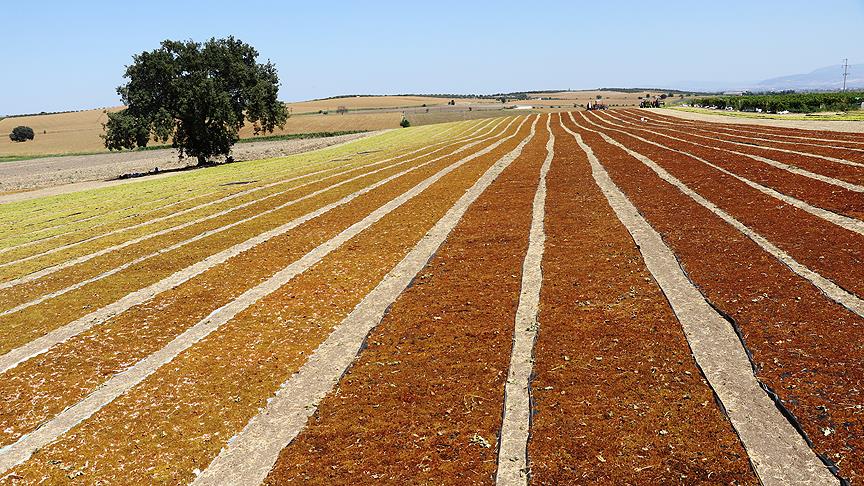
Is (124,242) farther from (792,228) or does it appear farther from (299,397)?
(792,228)

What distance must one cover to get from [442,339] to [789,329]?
5.03m

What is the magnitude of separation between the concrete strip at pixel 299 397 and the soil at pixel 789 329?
18.3 ft

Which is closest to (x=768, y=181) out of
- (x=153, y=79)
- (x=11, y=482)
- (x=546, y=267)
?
(x=546, y=267)

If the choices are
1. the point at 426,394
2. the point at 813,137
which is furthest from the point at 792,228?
the point at 813,137

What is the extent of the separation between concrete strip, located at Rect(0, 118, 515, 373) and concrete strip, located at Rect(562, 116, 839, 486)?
1031 cm

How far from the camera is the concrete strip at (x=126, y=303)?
9961 mm

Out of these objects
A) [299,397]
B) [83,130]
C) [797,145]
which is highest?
[83,130]

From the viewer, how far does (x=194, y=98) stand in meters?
47.2

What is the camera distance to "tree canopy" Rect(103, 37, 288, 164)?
46.6m

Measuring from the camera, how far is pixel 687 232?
13953 millimetres

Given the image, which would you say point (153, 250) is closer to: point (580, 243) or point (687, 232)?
point (580, 243)

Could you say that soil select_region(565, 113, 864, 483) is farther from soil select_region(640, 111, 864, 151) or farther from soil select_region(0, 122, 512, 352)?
soil select_region(640, 111, 864, 151)

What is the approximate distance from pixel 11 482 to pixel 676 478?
22.9 ft

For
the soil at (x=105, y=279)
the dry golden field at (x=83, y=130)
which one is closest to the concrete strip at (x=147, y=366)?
the soil at (x=105, y=279)
